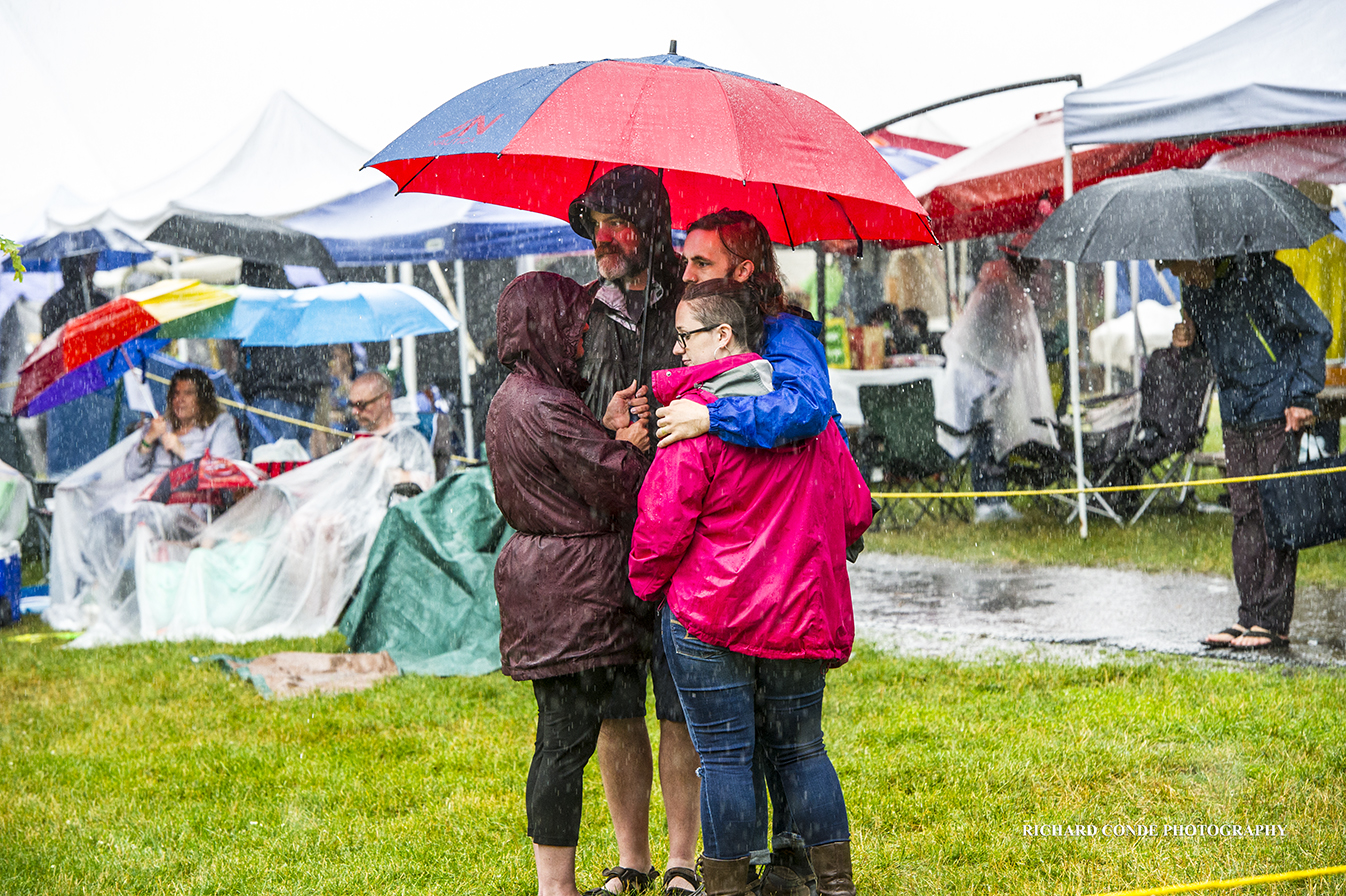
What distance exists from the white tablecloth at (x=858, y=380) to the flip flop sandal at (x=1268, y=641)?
537 cm

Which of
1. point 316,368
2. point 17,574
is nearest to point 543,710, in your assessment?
point 17,574

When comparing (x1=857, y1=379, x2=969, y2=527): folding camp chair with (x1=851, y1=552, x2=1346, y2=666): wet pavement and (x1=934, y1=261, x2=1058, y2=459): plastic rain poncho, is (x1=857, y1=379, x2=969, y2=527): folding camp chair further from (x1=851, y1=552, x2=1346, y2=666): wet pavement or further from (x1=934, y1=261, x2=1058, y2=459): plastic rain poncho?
(x1=851, y1=552, x2=1346, y2=666): wet pavement

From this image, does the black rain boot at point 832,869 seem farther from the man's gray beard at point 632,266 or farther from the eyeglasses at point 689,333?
the man's gray beard at point 632,266

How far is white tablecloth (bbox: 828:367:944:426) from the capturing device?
11.5m

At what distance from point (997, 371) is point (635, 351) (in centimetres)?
800

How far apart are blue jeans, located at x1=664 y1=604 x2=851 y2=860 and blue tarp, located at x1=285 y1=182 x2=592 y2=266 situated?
328 inches

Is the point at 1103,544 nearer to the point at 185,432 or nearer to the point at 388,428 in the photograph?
the point at 388,428

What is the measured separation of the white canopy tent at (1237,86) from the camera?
7.71 metres

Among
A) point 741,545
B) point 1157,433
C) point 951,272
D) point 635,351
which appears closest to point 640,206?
point 635,351

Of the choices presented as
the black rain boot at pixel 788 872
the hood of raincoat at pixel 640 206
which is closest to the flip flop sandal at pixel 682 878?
the black rain boot at pixel 788 872

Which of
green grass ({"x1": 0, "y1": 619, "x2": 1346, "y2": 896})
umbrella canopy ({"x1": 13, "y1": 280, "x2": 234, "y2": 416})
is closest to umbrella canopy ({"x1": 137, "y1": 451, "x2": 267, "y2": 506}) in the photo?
umbrella canopy ({"x1": 13, "y1": 280, "x2": 234, "y2": 416})

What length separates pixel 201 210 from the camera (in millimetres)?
11172

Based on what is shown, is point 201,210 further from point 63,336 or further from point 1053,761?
point 1053,761

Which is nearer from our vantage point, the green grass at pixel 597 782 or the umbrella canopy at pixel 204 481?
the green grass at pixel 597 782
